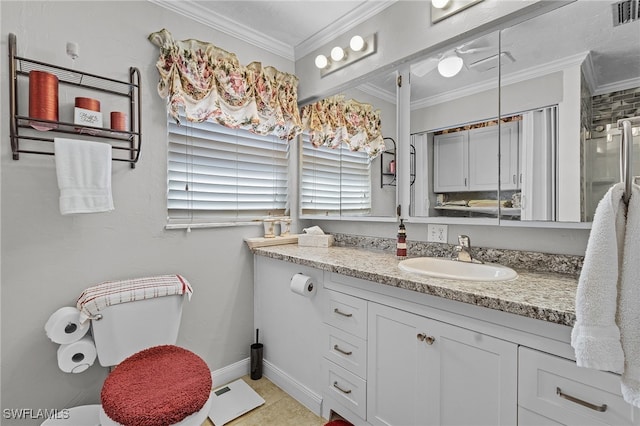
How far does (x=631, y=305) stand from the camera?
0.80m

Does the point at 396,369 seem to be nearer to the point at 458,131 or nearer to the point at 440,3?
the point at 458,131

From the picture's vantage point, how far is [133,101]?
1671 millimetres

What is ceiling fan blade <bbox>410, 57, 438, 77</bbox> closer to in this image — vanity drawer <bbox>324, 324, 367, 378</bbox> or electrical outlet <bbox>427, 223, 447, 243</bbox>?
electrical outlet <bbox>427, 223, 447, 243</bbox>

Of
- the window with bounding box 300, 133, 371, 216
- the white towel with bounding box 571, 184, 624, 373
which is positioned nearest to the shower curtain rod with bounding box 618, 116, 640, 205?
the white towel with bounding box 571, 184, 624, 373

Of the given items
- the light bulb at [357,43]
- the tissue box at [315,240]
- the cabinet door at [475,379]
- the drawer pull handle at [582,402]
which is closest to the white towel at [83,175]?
the tissue box at [315,240]

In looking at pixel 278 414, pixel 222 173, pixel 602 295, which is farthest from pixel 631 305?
pixel 222 173

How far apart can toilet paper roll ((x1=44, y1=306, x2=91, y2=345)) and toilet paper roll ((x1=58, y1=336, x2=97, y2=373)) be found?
3 cm

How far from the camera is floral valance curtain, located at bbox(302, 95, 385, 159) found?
2.10 meters

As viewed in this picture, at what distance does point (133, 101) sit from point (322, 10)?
130cm

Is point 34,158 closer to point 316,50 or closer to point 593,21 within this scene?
point 316,50

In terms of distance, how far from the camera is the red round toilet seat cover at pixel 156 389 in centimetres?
108

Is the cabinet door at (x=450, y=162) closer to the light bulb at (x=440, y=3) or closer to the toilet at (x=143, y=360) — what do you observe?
the light bulb at (x=440, y=3)

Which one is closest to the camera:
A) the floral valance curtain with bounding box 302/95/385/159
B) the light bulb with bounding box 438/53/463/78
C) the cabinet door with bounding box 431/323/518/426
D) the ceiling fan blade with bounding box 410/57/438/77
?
the cabinet door with bounding box 431/323/518/426

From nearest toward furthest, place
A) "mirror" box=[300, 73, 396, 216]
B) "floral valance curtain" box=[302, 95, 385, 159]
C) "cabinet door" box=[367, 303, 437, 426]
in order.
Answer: "cabinet door" box=[367, 303, 437, 426] → "mirror" box=[300, 73, 396, 216] → "floral valance curtain" box=[302, 95, 385, 159]
